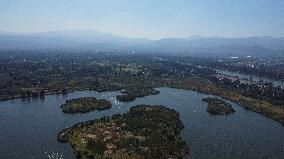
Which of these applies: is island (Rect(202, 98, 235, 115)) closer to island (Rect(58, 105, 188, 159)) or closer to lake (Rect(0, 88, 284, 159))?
lake (Rect(0, 88, 284, 159))

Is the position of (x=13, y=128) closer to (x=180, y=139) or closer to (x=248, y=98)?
(x=180, y=139)

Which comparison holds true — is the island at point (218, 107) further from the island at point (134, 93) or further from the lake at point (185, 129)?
the island at point (134, 93)

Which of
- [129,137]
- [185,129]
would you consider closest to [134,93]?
[185,129]

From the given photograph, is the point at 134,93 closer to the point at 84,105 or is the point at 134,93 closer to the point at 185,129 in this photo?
the point at 84,105

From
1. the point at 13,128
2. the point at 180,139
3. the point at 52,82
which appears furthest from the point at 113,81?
the point at 180,139

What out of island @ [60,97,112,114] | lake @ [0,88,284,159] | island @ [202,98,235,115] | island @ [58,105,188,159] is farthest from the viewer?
island @ [202,98,235,115]

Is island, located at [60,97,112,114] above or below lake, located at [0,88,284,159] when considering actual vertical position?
above

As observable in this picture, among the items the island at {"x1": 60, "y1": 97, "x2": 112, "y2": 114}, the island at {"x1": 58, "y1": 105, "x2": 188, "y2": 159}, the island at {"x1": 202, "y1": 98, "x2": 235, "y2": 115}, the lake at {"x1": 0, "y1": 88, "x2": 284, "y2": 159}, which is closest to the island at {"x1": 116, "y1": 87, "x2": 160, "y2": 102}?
the lake at {"x1": 0, "y1": 88, "x2": 284, "y2": 159}
